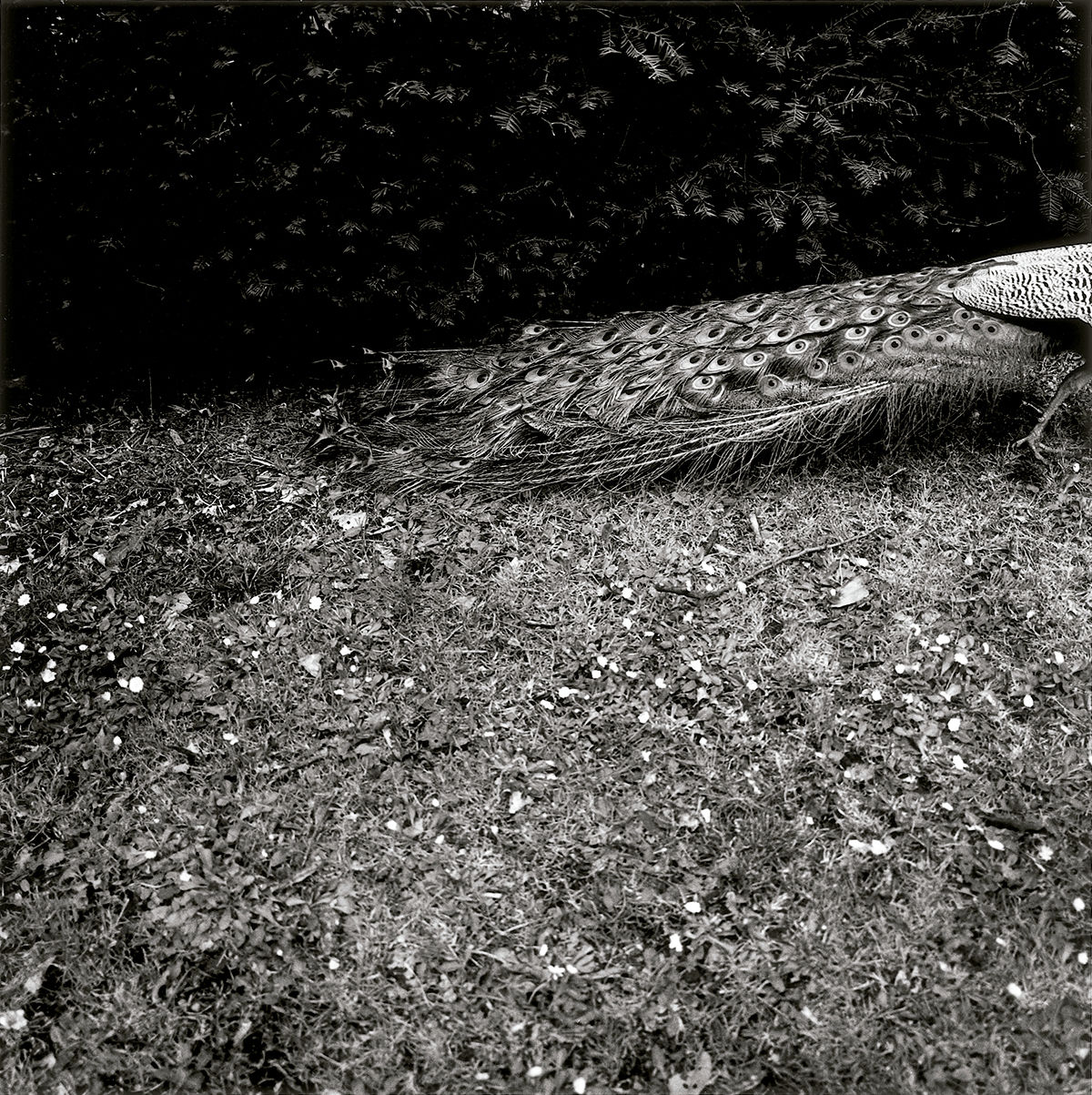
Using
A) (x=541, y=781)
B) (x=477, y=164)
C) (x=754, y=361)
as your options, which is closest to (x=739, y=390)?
(x=754, y=361)

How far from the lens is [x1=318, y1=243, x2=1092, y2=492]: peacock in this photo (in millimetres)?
3459

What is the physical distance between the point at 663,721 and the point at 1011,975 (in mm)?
1203

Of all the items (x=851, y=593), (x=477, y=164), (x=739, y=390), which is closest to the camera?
(x=851, y=593)

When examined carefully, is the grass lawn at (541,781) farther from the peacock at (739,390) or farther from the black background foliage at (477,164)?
the black background foliage at (477,164)

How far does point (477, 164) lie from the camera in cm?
363

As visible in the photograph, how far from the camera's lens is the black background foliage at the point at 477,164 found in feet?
10.7

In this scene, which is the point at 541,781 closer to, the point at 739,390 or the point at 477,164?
the point at 739,390

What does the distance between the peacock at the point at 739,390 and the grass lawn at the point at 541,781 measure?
178 mm

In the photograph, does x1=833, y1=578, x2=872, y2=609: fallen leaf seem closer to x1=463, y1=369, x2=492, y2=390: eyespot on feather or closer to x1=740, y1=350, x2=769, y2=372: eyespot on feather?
x1=740, y1=350, x2=769, y2=372: eyespot on feather

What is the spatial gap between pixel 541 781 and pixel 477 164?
2.66 meters

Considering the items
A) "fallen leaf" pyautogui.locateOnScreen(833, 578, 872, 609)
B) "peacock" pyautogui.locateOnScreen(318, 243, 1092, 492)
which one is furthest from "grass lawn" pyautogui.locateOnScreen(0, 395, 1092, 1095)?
"peacock" pyautogui.locateOnScreen(318, 243, 1092, 492)

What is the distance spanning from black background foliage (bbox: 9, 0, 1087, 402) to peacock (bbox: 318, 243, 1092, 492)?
0.62m

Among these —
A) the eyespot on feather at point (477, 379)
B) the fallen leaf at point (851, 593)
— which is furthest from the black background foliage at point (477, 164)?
the fallen leaf at point (851, 593)

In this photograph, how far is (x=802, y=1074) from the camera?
2.11m
